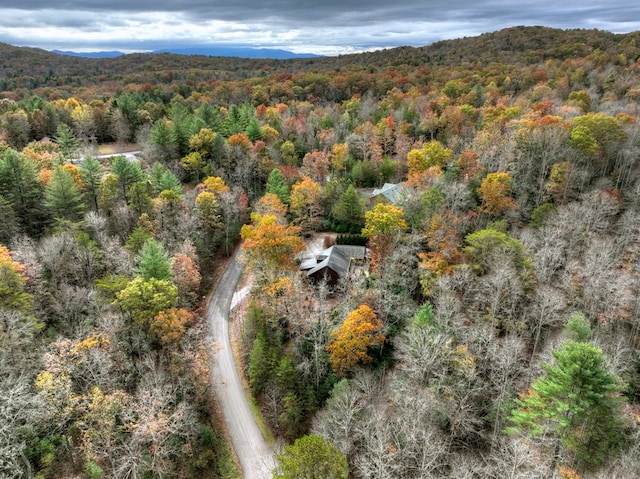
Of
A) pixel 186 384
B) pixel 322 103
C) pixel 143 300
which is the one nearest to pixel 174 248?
pixel 143 300

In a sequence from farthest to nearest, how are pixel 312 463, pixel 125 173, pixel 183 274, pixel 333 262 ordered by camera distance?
pixel 125 173 < pixel 333 262 < pixel 183 274 < pixel 312 463

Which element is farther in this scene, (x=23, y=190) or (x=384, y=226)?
(x=23, y=190)

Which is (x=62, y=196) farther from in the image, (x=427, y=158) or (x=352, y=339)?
(x=427, y=158)

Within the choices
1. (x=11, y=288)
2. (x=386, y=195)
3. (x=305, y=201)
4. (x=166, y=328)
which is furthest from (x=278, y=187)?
(x=11, y=288)

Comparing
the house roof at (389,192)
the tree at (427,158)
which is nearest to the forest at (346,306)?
the tree at (427,158)

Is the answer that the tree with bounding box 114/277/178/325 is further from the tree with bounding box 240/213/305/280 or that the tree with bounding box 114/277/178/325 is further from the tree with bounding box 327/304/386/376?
the tree with bounding box 327/304/386/376

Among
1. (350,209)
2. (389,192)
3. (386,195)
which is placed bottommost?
(350,209)
